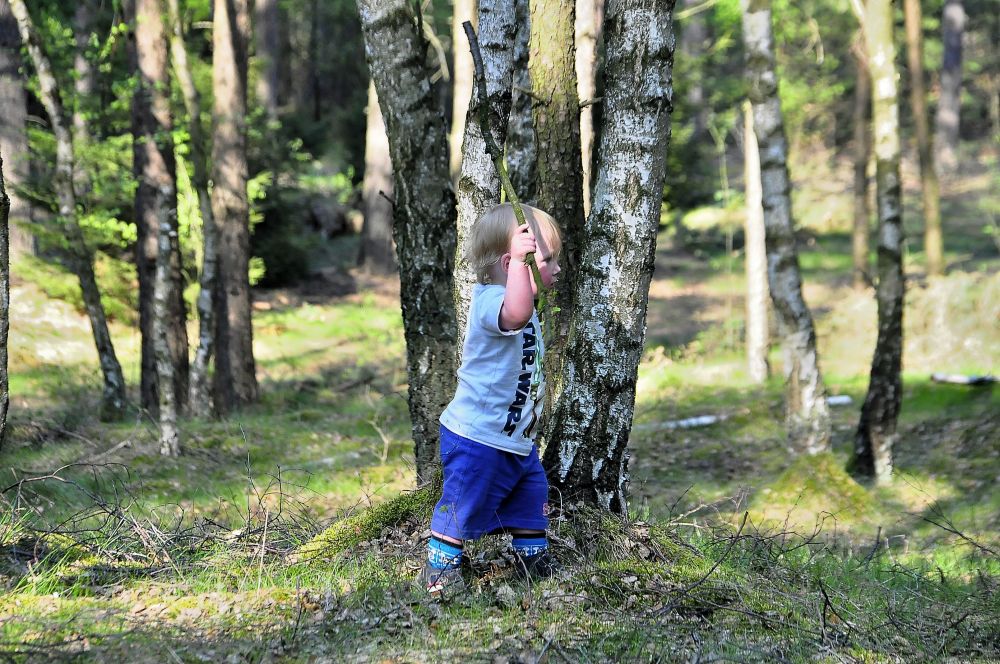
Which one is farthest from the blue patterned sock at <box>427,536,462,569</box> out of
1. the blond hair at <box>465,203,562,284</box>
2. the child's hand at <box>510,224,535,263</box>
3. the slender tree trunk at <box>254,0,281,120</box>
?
the slender tree trunk at <box>254,0,281,120</box>

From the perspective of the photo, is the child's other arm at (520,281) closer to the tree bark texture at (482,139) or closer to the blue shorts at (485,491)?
the blue shorts at (485,491)

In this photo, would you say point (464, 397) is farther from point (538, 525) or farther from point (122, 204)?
point (122, 204)

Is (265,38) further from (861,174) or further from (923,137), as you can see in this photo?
(923,137)

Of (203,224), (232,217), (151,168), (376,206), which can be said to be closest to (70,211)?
(151,168)

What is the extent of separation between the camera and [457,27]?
17891 millimetres

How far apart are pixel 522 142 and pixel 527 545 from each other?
7.62 feet

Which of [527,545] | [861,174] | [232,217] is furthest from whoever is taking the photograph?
[861,174]

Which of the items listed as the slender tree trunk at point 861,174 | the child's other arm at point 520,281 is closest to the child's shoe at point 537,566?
Result: the child's other arm at point 520,281

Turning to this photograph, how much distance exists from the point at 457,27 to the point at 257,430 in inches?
392

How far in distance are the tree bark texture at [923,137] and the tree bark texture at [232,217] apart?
36.3ft

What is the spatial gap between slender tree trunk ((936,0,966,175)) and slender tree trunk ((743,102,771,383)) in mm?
26032

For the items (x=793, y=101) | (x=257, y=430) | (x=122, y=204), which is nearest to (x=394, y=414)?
(x=257, y=430)

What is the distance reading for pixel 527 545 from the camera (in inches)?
162

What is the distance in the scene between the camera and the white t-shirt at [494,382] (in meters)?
3.93
